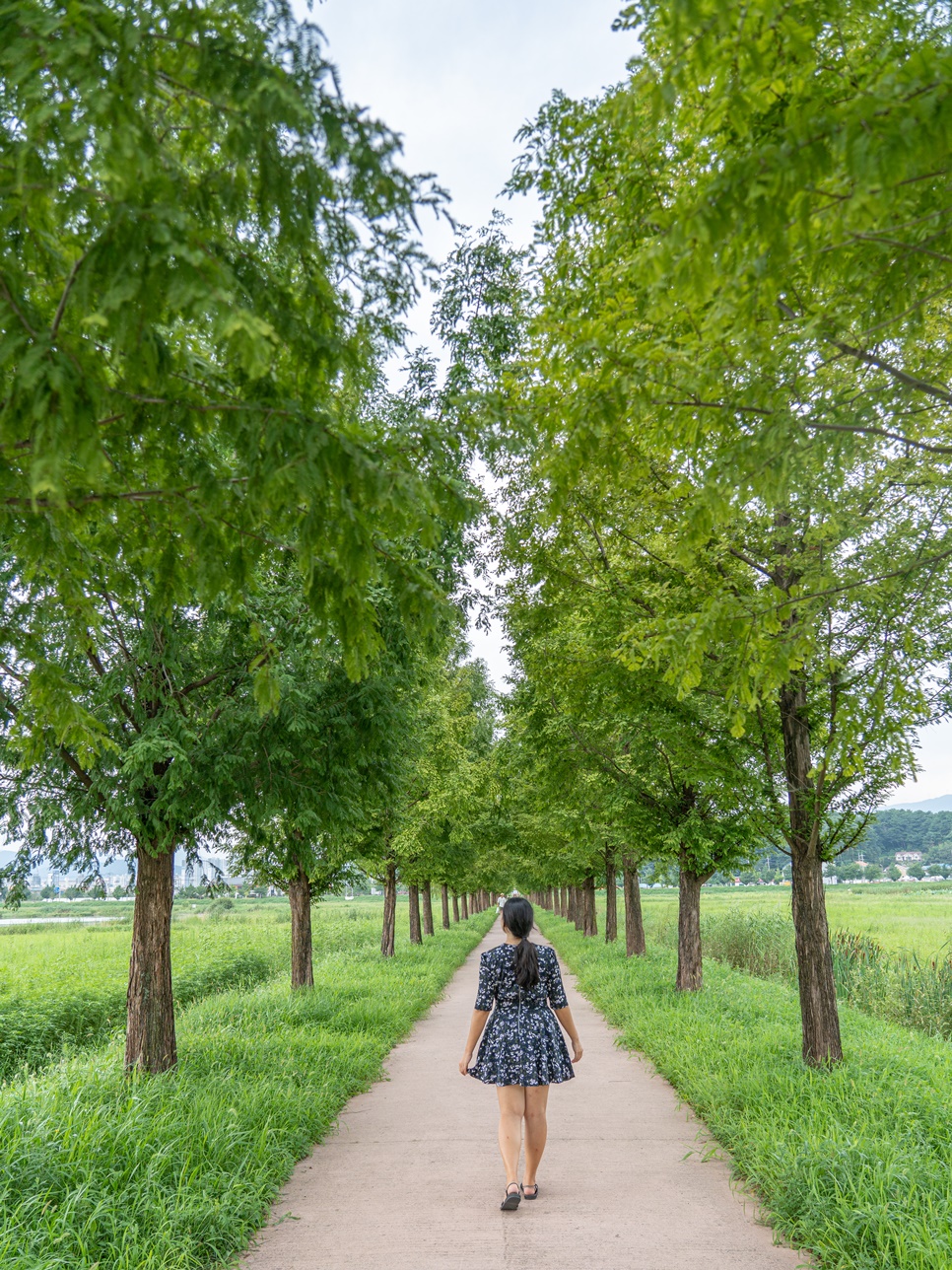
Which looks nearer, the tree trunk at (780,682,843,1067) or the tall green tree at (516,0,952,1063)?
the tall green tree at (516,0,952,1063)

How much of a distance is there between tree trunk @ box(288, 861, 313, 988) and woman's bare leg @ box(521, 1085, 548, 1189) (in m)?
8.16

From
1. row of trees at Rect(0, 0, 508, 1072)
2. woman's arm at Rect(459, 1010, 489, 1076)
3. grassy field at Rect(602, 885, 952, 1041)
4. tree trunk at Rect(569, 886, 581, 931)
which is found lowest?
tree trunk at Rect(569, 886, 581, 931)

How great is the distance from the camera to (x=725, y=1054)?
7.94 m

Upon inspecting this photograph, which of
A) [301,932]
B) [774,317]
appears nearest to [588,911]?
[301,932]

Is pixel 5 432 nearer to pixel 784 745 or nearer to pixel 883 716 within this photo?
pixel 883 716

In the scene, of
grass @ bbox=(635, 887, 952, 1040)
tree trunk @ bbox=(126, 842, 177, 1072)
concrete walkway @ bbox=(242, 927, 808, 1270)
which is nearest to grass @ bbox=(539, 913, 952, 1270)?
concrete walkway @ bbox=(242, 927, 808, 1270)

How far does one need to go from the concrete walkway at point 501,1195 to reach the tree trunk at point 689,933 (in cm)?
469

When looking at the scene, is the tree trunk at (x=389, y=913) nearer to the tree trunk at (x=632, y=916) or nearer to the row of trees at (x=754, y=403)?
the tree trunk at (x=632, y=916)

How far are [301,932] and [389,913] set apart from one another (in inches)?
293

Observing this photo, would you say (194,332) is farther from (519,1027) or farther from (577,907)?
(577,907)

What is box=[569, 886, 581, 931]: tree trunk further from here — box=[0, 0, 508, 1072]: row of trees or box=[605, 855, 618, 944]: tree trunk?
box=[0, 0, 508, 1072]: row of trees

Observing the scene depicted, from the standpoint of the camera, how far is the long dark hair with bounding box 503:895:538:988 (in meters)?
5.38

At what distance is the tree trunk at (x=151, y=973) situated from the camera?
7191 mm

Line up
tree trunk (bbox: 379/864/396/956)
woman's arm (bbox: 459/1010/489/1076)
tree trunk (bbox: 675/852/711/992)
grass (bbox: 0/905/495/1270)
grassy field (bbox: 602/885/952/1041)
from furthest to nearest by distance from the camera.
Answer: tree trunk (bbox: 379/864/396/956) < grassy field (bbox: 602/885/952/1041) < tree trunk (bbox: 675/852/711/992) < woman's arm (bbox: 459/1010/489/1076) < grass (bbox: 0/905/495/1270)
